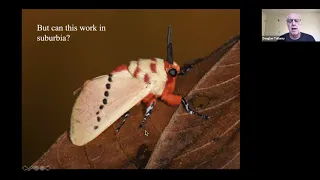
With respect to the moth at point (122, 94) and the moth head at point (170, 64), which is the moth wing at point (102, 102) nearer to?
the moth at point (122, 94)

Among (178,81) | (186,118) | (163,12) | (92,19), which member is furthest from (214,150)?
(92,19)

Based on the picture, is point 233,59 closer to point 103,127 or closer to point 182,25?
point 182,25
